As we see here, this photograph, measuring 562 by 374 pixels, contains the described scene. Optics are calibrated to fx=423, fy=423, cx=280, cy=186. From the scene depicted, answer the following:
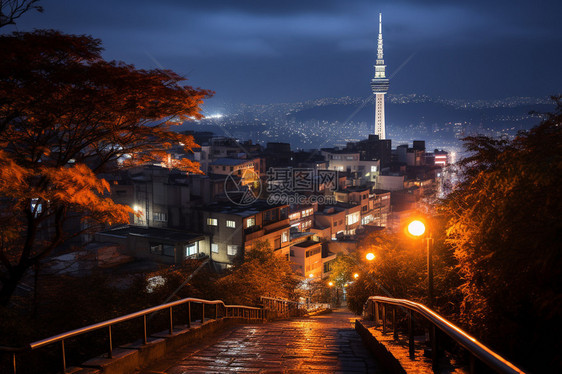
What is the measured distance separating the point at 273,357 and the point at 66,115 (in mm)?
6359

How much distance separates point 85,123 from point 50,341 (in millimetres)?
5937

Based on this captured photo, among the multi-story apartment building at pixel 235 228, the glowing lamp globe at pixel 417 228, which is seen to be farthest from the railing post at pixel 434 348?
the multi-story apartment building at pixel 235 228

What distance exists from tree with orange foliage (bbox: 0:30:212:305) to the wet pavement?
3.87 meters

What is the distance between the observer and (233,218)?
29469mm

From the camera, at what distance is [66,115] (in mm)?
8766

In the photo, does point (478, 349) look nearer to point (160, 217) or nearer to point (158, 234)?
point (158, 234)

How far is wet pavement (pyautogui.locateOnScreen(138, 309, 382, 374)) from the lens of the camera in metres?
5.96

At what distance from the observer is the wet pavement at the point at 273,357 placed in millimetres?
5957

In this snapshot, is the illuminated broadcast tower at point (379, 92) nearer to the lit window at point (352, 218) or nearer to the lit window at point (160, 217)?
the lit window at point (352, 218)

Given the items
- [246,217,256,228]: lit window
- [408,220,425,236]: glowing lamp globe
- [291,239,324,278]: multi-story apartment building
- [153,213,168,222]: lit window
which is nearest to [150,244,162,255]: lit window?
[153,213,168,222]: lit window

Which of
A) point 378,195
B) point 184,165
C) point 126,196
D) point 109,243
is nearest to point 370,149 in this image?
point 378,195

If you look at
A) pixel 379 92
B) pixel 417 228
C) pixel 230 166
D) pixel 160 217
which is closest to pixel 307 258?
pixel 160 217

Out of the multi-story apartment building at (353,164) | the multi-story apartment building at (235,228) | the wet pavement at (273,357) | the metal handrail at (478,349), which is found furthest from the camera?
the multi-story apartment building at (353,164)

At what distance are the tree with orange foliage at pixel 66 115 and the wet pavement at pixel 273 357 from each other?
3869 millimetres
